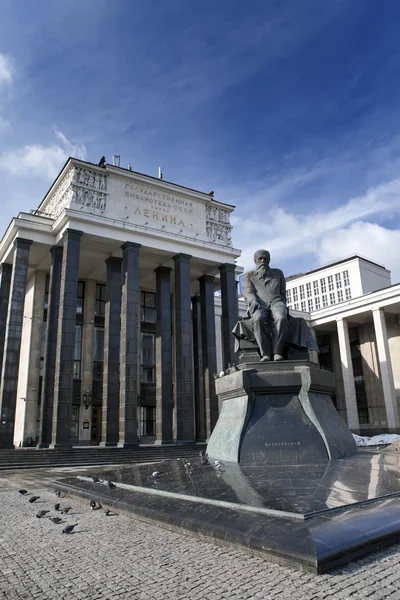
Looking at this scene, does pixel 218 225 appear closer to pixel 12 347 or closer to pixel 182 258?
pixel 182 258

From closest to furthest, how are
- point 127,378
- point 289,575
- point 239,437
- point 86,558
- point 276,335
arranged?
point 289,575, point 86,558, point 239,437, point 276,335, point 127,378

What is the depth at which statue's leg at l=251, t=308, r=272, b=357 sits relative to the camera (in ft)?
28.8

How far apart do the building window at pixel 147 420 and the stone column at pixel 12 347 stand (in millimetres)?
12085

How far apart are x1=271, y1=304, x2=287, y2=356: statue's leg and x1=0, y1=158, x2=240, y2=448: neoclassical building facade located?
20868 millimetres

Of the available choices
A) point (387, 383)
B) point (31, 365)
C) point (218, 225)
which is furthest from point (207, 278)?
point (387, 383)

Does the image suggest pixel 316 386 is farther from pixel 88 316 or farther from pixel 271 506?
pixel 88 316

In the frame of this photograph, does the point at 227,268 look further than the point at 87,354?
Yes

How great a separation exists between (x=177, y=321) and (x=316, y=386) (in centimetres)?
2464

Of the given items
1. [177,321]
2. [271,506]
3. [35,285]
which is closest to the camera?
[271,506]

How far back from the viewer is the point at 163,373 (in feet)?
105

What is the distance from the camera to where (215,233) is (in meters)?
36.5

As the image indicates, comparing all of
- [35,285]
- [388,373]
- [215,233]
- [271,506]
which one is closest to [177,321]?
[215,233]

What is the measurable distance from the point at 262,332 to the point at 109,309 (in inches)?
922

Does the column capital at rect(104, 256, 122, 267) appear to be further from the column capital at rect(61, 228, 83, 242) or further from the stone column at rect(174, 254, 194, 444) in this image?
the stone column at rect(174, 254, 194, 444)
